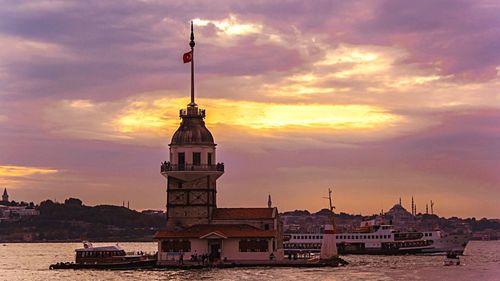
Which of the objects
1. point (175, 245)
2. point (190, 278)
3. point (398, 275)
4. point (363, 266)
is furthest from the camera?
point (363, 266)

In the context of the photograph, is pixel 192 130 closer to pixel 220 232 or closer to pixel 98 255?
pixel 220 232

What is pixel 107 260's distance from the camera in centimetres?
10856

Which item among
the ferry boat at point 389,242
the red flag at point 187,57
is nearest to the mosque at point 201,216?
the red flag at point 187,57

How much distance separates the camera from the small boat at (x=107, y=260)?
355ft

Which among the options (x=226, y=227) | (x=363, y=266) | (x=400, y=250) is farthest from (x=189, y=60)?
(x=400, y=250)

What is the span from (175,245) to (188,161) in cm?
933

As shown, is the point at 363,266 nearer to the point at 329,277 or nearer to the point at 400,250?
the point at 329,277

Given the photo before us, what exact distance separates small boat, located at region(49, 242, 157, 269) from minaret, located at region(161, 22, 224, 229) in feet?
18.3

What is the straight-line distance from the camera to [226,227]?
11056 cm

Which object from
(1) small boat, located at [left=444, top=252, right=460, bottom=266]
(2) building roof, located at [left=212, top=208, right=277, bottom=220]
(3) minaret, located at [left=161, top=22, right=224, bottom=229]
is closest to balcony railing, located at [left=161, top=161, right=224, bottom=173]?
(3) minaret, located at [left=161, top=22, right=224, bottom=229]

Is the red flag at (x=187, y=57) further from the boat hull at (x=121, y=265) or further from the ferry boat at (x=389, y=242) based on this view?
the ferry boat at (x=389, y=242)

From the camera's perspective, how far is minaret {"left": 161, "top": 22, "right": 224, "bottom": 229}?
368ft

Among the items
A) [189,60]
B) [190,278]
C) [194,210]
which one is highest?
[189,60]

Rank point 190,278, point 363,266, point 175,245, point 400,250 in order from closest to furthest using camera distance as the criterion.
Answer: point 190,278, point 175,245, point 363,266, point 400,250
